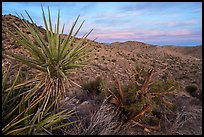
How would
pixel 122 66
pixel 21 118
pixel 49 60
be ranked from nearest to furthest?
pixel 21 118
pixel 49 60
pixel 122 66

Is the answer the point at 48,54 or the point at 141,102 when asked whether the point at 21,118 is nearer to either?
the point at 48,54

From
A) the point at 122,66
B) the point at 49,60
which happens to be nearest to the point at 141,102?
the point at 49,60

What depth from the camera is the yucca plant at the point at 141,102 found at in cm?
657

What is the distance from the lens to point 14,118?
4.65 metres

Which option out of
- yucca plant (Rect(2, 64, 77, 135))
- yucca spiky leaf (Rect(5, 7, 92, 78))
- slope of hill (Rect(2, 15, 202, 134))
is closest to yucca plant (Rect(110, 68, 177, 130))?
slope of hill (Rect(2, 15, 202, 134))

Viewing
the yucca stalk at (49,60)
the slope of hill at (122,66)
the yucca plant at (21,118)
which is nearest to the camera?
the yucca plant at (21,118)

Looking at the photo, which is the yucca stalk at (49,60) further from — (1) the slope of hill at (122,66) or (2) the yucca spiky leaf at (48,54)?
(1) the slope of hill at (122,66)

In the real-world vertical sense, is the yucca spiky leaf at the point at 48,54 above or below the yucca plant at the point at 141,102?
above

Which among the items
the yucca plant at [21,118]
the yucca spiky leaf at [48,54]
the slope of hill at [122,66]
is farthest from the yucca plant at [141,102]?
the yucca plant at [21,118]

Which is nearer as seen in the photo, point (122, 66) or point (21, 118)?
point (21, 118)

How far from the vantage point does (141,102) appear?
673cm

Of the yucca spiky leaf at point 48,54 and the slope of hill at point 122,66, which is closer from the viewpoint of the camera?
the yucca spiky leaf at point 48,54

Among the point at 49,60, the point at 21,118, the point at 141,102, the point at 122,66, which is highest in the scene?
the point at 49,60

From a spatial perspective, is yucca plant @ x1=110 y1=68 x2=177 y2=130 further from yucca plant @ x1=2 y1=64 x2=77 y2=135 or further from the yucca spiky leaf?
yucca plant @ x1=2 y1=64 x2=77 y2=135
